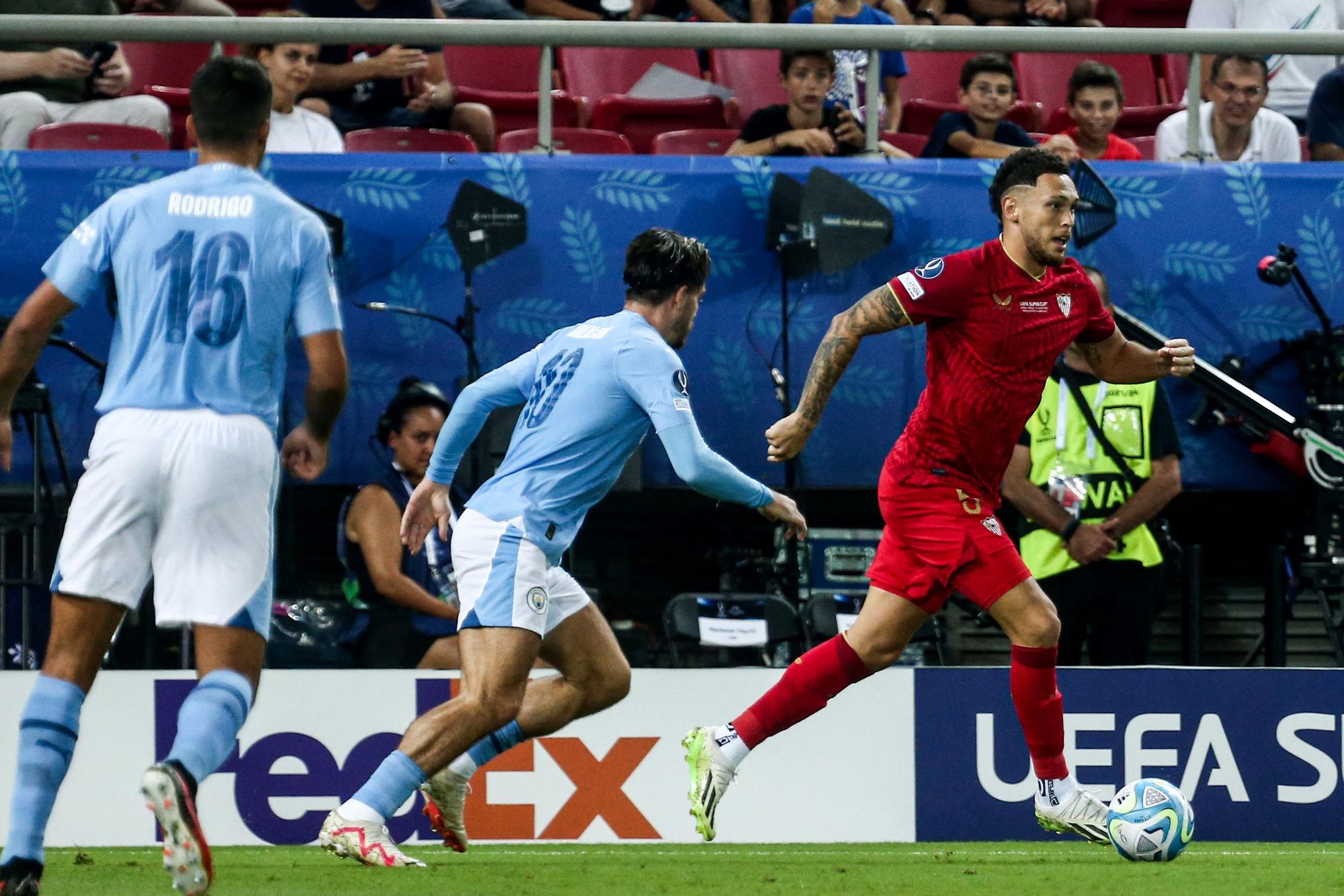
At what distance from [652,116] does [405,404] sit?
2617 mm

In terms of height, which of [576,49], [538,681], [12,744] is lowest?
[12,744]

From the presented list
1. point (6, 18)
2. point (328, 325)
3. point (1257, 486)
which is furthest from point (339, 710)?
point (1257, 486)

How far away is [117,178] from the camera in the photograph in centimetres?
907

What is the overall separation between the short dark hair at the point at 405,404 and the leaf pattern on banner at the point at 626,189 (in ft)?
4.64

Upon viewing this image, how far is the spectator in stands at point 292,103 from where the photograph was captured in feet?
30.3

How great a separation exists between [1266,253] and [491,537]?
5.52 m

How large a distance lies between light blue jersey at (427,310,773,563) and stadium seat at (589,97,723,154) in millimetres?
4519

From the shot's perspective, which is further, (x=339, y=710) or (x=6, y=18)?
(x=6, y=18)

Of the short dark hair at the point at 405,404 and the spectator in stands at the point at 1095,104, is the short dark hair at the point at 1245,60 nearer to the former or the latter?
the spectator in stands at the point at 1095,104

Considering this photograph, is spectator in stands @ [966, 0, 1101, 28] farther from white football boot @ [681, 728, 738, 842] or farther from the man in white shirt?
white football boot @ [681, 728, 738, 842]

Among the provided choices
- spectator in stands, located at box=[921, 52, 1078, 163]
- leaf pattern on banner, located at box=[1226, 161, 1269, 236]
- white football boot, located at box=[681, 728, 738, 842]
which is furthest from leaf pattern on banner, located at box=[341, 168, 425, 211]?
leaf pattern on banner, located at box=[1226, 161, 1269, 236]

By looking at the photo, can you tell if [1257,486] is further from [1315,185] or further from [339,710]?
[339,710]

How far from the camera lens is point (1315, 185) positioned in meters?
9.68

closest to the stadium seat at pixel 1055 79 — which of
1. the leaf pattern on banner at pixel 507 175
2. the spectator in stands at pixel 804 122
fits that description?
the spectator in stands at pixel 804 122
